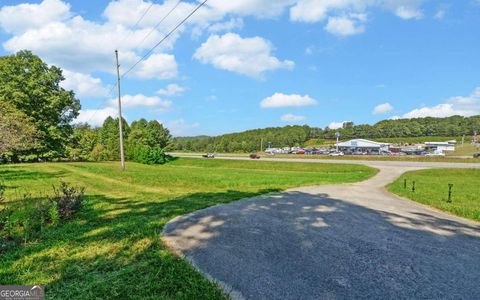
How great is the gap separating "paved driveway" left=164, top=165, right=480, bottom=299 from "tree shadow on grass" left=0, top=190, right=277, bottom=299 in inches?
19.5

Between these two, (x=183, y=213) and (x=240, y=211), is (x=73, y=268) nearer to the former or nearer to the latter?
(x=183, y=213)

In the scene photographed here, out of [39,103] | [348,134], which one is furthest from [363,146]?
[39,103]

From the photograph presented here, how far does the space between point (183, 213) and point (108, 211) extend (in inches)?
114

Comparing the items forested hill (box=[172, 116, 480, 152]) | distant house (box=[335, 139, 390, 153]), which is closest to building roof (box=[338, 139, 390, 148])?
distant house (box=[335, 139, 390, 153])

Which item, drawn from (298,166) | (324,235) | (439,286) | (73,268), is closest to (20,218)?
(73,268)

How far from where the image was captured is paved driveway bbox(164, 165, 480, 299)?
4.96 meters

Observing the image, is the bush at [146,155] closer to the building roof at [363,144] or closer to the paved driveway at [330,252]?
the paved driveway at [330,252]

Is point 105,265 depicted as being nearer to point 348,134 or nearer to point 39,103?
point 39,103

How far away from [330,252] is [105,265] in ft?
15.5

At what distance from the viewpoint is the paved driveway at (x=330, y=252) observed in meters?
4.96

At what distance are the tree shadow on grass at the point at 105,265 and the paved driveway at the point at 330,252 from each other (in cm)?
50

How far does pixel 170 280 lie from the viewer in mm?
4922

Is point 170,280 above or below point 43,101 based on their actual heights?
below

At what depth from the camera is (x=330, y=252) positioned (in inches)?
258
